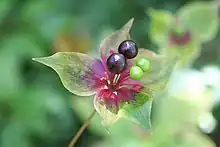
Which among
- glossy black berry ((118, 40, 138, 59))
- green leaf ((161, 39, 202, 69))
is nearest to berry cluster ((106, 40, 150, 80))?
glossy black berry ((118, 40, 138, 59))

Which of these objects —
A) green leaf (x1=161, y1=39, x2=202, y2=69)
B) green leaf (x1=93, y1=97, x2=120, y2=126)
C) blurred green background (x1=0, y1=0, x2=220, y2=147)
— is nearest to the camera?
green leaf (x1=93, y1=97, x2=120, y2=126)

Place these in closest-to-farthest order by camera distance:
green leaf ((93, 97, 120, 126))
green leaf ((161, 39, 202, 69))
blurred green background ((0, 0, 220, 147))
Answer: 1. green leaf ((93, 97, 120, 126))
2. green leaf ((161, 39, 202, 69))
3. blurred green background ((0, 0, 220, 147))

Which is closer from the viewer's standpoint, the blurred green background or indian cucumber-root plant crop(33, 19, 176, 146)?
indian cucumber-root plant crop(33, 19, 176, 146)

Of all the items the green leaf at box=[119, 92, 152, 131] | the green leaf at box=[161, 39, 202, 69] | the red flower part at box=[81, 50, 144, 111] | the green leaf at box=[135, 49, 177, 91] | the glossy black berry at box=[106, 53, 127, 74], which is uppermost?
the glossy black berry at box=[106, 53, 127, 74]

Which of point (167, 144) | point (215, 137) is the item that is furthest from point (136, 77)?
point (215, 137)

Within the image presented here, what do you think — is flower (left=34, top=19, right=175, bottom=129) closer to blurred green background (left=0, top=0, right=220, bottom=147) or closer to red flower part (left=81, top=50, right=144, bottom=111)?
red flower part (left=81, top=50, right=144, bottom=111)

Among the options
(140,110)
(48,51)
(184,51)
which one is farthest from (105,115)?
(48,51)

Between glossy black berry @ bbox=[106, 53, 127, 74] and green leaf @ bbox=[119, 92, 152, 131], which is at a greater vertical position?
glossy black berry @ bbox=[106, 53, 127, 74]

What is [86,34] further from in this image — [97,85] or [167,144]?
[97,85]

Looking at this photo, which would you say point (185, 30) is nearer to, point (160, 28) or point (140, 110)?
point (160, 28)
